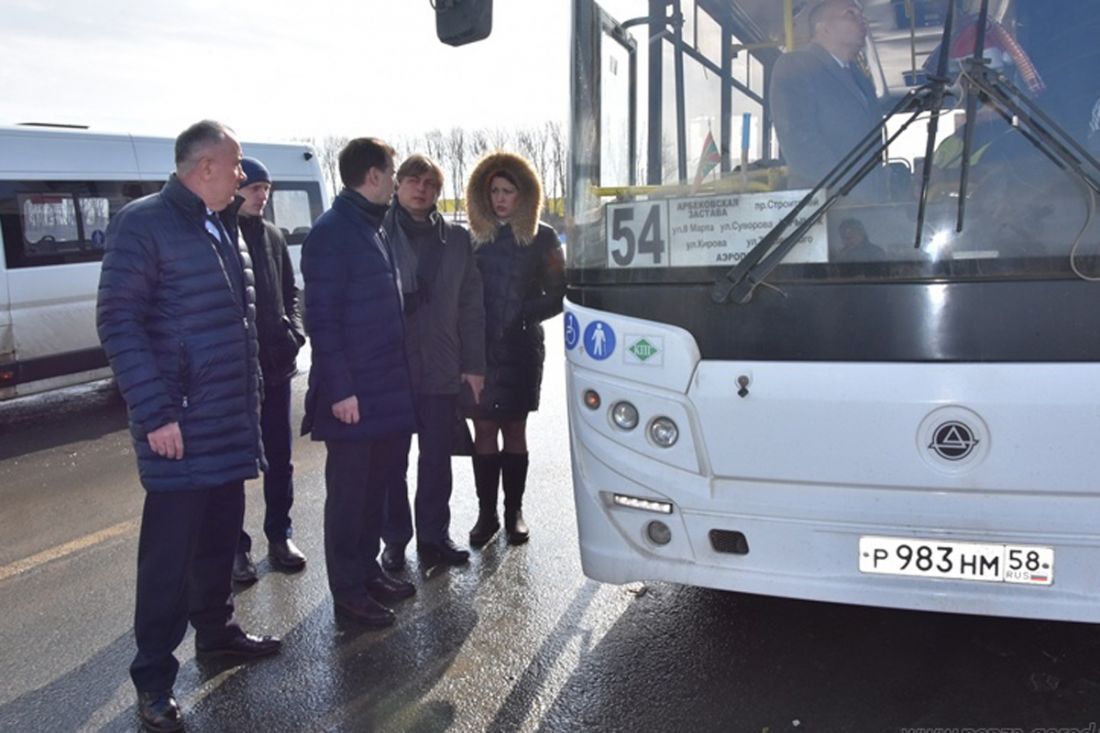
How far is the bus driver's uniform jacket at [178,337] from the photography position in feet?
9.41

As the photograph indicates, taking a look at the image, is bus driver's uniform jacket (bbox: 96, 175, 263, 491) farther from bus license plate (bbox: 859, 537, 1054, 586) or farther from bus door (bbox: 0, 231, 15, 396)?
bus door (bbox: 0, 231, 15, 396)

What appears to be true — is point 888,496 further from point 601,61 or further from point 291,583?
point 291,583

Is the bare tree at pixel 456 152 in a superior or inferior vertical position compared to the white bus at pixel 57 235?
superior

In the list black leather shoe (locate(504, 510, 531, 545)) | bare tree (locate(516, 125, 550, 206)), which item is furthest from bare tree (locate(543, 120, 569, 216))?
bare tree (locate(516, 125, 550, 206))

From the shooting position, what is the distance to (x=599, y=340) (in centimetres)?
320

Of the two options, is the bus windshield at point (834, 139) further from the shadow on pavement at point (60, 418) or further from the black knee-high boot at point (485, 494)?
the shadow on pavement at point (60, 418)

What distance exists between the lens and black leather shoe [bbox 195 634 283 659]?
11.5 feet

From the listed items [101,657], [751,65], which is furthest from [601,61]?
[101,657]

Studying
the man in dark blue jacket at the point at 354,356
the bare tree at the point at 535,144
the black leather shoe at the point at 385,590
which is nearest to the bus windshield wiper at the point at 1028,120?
the man in dark blue jacket at the point at 354,356

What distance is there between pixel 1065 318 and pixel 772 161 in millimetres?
977

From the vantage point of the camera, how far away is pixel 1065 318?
8.45 ft

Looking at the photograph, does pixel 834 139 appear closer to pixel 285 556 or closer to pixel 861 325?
pixel 861 325

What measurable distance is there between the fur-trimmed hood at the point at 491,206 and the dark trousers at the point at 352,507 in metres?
1.19

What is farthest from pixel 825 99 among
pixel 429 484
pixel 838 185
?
pixel 429 484
